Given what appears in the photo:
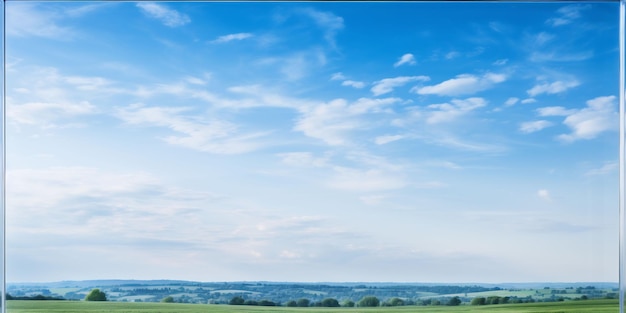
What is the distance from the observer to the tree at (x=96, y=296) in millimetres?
2998

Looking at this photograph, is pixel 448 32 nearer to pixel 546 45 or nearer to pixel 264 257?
pixel 546 45

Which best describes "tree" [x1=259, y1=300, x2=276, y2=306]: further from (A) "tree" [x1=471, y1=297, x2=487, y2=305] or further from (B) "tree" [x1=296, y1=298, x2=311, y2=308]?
(A) "tree" [x1=471, y1=297, x2=487, y2=305]

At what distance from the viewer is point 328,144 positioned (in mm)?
3076

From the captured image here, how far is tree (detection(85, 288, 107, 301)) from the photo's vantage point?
300 cm

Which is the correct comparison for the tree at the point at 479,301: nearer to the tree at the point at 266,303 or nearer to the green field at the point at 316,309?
the green field at the point at 316,309

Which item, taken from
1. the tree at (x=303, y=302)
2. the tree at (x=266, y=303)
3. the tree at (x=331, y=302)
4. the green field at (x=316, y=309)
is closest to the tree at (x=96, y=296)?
the green field at (x=316, y=309)

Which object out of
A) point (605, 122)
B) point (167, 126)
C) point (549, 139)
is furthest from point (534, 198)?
point (167, 126)

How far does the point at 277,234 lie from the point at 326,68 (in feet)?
2.56

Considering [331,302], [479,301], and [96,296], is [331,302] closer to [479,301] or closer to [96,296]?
[479,301]

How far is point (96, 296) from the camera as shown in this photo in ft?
9.86

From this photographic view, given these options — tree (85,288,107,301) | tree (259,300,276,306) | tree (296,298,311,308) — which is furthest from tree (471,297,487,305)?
tree (85,288,107,301)

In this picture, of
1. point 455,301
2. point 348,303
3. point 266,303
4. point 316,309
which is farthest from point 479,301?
point 266,303

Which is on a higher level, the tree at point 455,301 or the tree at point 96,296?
the tree at point 96,296

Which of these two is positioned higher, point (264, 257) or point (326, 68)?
point (326, 68)
